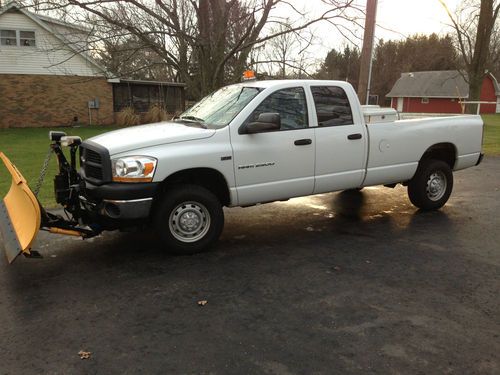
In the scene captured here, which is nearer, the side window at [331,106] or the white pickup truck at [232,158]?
the white pickup truck at [232,158]

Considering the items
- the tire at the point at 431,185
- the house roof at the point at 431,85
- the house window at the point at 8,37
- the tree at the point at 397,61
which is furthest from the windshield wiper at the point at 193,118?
the tree at the point at 397,61

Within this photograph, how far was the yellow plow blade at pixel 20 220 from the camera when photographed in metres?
4.26

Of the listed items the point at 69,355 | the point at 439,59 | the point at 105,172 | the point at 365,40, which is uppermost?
the point at 439,59

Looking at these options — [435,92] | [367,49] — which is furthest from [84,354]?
[435,92]

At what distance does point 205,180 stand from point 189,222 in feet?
1.86

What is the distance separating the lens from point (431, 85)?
188ft

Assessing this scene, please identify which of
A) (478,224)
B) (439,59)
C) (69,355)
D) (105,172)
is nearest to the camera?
(69,355)

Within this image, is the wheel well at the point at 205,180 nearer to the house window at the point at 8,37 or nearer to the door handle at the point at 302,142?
the door handle at the point at 302,142

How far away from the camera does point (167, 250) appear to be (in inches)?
204

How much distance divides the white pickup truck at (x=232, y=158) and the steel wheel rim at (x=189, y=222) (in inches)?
0.4

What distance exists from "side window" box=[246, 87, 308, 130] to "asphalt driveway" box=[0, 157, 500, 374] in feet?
4.78

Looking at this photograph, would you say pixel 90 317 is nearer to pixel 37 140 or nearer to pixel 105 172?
pixel 105 172

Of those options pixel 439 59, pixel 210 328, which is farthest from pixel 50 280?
pixel 439 59

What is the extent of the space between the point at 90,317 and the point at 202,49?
995cm
